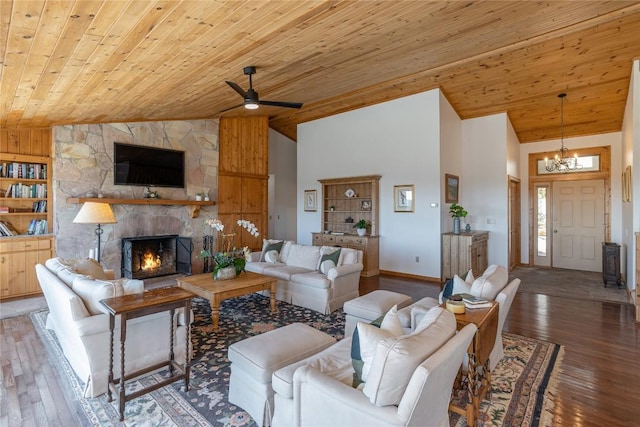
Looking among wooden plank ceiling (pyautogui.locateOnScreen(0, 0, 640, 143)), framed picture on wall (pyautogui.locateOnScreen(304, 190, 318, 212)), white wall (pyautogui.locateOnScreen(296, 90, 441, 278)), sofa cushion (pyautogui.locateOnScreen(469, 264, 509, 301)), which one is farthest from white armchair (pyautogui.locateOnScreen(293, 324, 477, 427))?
framed picture on wall (pyautogui.locateOnScreen(304, 190, 318, 212))

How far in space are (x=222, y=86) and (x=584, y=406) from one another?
5.23m

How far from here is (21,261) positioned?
481 centimetres

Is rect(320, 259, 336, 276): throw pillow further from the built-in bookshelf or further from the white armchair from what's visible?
the built-in bookshelf

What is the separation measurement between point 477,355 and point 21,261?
602cm

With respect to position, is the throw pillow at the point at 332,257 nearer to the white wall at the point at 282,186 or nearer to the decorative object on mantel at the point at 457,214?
the decorative object on mantel at the point at 457,214

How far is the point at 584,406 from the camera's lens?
2285mm

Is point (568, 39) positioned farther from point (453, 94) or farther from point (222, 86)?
point (222, 86)

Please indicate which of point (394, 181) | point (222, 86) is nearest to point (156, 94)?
point (222, 86)

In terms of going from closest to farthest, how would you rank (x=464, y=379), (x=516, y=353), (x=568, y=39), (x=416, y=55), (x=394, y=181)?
(x=464, y=379)
(x=516, y=353)
(x=568, y=39)
(x=416, y=55)
(x=394, y=181)

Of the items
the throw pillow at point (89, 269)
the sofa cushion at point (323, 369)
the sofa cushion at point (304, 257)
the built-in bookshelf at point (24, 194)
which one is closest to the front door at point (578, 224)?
the sofa cushion at point (304, 257)

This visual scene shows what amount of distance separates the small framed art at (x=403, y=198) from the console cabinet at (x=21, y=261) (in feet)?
19.7

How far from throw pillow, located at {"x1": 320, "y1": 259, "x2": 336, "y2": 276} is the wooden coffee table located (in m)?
0.73

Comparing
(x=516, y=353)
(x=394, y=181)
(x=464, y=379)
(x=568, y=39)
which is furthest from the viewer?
(x=394, y=181)

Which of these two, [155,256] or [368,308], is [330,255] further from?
[155,256]
